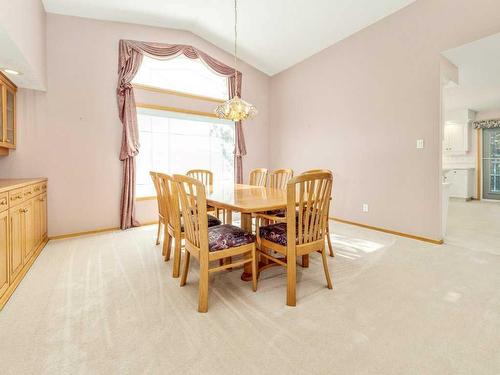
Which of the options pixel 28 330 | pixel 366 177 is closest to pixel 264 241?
pixel 28 330

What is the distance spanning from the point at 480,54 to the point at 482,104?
12.8 ft

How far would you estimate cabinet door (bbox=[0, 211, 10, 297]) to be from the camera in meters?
1.87

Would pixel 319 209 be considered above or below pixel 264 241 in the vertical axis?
above

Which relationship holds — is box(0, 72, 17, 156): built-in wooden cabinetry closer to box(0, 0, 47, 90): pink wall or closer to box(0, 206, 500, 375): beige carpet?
box(0, 0, 47, 90): pink wall

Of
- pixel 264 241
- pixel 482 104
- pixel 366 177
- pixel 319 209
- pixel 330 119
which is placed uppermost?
pixel 482 104

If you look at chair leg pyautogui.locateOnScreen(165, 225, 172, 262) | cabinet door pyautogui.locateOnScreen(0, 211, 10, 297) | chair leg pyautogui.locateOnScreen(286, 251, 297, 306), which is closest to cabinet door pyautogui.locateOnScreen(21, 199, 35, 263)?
cabinet door pyautogui.locateOnScreen(0, 211, 10, 297)

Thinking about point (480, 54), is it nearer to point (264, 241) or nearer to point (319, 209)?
point (319, 209)

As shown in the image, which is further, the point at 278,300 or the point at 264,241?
the point at 264,241

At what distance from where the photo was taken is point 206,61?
183 inches

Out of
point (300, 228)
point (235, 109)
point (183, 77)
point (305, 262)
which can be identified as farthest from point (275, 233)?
point (183, 77)

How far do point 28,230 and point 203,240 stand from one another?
201cm

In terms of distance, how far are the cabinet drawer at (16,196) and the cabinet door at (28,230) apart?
0.14m

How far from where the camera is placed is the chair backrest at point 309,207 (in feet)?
5.76

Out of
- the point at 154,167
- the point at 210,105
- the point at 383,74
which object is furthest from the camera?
the point at 210,105
